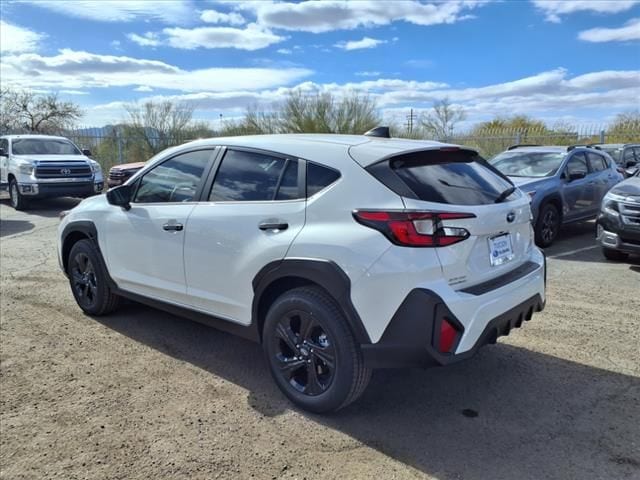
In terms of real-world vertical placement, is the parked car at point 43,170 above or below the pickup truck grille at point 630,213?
Result: above

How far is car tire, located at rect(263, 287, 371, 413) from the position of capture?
3.04m

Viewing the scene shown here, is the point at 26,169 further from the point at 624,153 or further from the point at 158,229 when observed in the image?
the point at 624,153

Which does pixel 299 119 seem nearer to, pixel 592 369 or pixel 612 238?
pixel 612 238

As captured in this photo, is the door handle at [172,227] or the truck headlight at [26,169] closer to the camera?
the door handle at [172,227]

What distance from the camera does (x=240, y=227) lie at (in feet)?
11.6

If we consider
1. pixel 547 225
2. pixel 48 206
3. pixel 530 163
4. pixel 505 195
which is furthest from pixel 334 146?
pixel 48 206

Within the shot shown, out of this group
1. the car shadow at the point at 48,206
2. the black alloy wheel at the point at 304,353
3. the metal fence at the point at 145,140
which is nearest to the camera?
the black alloy wheel at the point at 304,353

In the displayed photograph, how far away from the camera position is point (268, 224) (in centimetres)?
338

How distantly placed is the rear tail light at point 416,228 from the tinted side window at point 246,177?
0.91m

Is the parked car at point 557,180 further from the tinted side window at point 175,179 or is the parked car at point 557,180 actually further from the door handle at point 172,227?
the door handle at point 172,227

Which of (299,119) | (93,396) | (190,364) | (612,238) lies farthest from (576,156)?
(299,119)

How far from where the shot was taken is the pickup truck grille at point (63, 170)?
13.2 meters

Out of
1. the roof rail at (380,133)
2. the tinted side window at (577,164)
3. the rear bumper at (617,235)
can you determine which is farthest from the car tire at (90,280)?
the tinted side window at (577,164)

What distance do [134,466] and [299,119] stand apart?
18.8 metres
